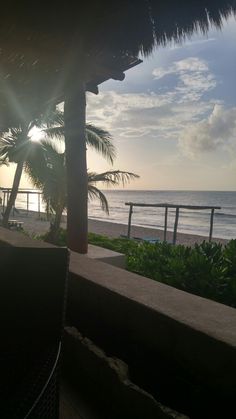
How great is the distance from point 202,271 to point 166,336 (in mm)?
1552

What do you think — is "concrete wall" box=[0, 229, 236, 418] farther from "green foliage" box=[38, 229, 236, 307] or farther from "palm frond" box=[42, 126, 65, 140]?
"palm frond" box=[42, 126, 65, 140]

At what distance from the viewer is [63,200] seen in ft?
37.1

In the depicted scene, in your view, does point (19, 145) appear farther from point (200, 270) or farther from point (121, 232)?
point (121, 232)

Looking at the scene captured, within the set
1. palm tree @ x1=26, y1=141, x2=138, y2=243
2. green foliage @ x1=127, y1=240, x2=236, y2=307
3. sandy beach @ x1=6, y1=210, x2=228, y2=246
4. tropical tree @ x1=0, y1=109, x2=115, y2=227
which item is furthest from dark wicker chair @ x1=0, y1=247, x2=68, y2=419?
sandy beach @ x1=6, y1=210, x2=228, y2=246

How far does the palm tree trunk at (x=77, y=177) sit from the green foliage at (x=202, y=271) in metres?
2.84

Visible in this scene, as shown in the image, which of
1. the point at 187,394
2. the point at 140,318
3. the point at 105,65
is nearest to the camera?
the point at 187,394

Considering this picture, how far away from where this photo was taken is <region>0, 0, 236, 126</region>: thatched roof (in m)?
5.85

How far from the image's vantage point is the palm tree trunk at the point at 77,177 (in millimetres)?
7008

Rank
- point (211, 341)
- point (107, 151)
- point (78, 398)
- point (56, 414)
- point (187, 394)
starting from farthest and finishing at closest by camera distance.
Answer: point (107, 151)
point (78, 398)
point (187, 394)
point (211, 341)
point (56, 414)

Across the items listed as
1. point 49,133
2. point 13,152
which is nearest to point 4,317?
point 13,152

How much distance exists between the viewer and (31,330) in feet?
5.62

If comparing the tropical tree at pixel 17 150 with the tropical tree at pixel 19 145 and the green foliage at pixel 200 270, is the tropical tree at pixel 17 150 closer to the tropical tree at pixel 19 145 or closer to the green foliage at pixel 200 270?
the tropical tree at pixel 19 145

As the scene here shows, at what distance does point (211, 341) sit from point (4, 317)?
1025mm

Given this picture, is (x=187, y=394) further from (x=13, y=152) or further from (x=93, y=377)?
(x=13, y=152)
